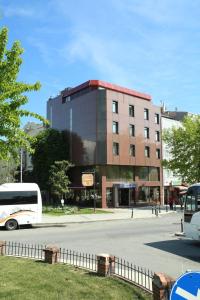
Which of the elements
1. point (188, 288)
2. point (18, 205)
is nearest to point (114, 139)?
point (18, 205)

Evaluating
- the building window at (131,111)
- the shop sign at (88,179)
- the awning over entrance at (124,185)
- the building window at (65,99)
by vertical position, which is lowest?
the awning over entrance at (124,185)

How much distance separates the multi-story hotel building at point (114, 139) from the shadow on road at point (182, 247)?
33.4 metres

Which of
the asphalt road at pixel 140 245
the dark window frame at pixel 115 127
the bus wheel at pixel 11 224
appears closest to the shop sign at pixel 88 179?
the dark window frame at pixel 115 127

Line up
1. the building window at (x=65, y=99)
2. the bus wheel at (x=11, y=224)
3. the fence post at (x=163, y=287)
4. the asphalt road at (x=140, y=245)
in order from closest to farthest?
the fence post at (x=163, y=287)
the asphalt road at (x=140, y=245)
the bus wheel at (x=11, y=224)
the building window at (x=65, y=99)

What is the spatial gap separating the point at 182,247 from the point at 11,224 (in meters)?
12.6

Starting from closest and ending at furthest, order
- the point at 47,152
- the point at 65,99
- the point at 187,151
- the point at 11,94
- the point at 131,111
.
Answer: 1. the point at 11,94
2. the point at 187,151
3. the point at 131,111
4. the point at 47,152
5. the point at 65,99

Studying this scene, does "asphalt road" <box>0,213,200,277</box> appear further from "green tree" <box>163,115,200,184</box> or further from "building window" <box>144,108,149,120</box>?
"building window" <box>144,108,149,120</box>

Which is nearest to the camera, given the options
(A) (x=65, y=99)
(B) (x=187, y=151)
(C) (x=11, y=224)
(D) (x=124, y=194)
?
(C) (x=11, y=224)

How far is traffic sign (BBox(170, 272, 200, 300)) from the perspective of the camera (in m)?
4.12

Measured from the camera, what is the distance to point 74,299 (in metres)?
8.82

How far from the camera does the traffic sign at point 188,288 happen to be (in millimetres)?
4121

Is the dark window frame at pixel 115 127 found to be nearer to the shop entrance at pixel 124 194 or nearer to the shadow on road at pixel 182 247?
the shop entrance at pixel 124 194

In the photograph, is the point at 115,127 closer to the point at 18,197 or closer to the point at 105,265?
the point at 18,197

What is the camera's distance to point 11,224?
27016 millimetres
